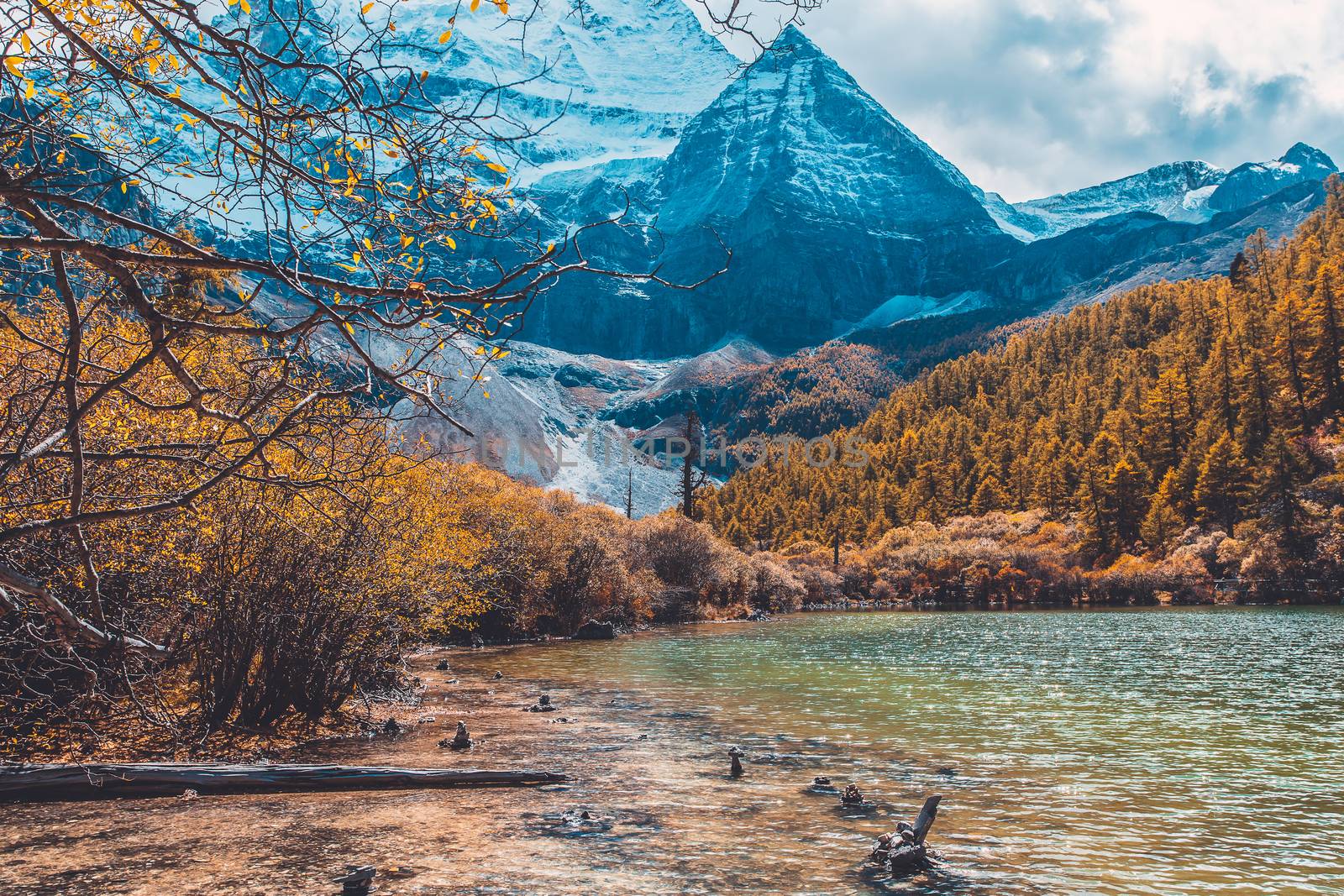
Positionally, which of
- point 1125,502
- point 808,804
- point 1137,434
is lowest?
point 808,804

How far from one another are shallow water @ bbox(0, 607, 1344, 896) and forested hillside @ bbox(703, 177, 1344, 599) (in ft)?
180

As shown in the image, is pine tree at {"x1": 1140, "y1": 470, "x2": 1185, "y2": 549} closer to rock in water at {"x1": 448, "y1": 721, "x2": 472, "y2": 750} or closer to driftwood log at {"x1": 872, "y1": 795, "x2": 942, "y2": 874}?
rock in water at {"x1": 448, "y1": 721, "x2": 472, "y2": 750}

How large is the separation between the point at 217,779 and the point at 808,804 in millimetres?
8397

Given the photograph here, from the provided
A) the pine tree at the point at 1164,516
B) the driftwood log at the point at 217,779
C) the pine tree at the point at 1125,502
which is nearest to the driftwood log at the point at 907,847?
the driftwood log at the point at 217,779

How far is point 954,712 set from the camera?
18672 mm

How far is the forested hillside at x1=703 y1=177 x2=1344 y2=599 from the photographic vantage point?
75.6 meters

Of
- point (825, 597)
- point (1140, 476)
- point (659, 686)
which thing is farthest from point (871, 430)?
point (659, 686)

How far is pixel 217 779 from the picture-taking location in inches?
432

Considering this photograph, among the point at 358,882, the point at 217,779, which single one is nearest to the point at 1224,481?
the point at 217,779

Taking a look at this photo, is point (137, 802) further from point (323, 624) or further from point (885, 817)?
point (885, 817)

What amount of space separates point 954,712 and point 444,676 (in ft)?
52.6

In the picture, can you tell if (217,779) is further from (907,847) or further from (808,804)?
(907,847)

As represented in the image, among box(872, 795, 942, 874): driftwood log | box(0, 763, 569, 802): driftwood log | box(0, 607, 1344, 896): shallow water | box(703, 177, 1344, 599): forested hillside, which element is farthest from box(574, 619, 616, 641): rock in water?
box(703, 177, 1344, 599): forested hillside

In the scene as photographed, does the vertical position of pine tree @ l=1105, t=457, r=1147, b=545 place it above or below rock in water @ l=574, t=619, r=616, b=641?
above
